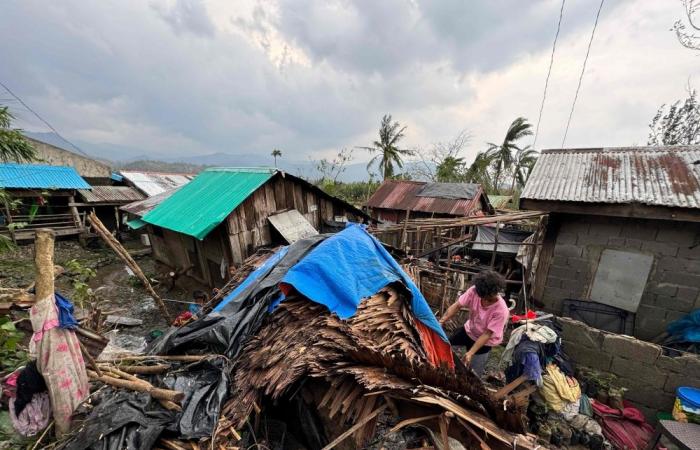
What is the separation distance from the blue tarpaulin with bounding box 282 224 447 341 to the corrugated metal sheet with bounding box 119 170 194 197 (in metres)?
20.9

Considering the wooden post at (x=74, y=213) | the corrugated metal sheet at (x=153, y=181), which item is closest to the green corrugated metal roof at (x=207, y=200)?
the corrugated metal sheet at (x=153, y=181)

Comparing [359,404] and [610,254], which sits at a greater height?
[610,254]

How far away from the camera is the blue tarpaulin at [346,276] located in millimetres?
3391

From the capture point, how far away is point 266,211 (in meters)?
9.23

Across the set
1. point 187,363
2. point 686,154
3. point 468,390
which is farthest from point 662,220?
point 187,363

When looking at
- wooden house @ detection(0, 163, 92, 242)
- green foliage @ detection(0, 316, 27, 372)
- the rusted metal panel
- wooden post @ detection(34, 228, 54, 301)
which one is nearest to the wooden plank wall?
the rusted metal panel

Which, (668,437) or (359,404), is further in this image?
(668,437)

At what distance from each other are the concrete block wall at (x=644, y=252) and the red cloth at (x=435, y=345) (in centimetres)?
371

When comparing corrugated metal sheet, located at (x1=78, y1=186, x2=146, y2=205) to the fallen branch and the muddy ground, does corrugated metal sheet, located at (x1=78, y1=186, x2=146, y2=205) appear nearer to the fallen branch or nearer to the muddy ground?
the muddy ground

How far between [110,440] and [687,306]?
8852mm

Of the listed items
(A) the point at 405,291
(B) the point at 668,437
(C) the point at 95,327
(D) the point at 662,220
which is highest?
(D) the point at 662,220

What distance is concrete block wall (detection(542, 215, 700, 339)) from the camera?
16.4 feet

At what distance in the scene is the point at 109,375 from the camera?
3195mm

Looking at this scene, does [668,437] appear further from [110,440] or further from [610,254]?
[110,440]
